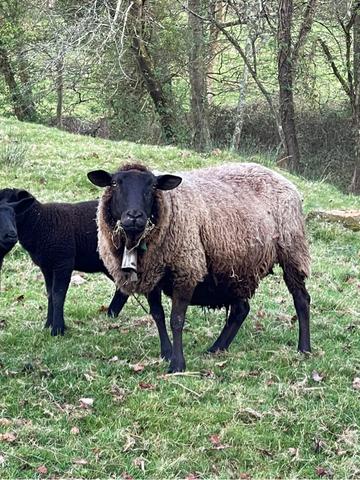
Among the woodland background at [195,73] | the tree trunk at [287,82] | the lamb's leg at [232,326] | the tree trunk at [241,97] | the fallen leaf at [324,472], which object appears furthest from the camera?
the tree trunk at [241,97]

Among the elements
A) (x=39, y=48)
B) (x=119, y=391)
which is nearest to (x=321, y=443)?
(x=119, y=391)

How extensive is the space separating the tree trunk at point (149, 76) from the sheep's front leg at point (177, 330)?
1612 centimetres

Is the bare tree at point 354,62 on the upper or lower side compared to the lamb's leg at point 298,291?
upper

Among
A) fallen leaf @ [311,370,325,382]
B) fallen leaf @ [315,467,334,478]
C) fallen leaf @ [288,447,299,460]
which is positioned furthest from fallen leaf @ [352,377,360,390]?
fallen leaf @ [315,467,334,478]

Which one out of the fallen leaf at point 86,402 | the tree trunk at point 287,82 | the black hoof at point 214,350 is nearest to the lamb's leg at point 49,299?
the black hoof at point 214,350

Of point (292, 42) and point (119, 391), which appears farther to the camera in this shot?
point (292, 42)

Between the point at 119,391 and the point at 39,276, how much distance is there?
4.07 m

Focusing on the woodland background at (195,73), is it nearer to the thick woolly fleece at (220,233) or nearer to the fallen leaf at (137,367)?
the thick woolly fleece at (220,233)

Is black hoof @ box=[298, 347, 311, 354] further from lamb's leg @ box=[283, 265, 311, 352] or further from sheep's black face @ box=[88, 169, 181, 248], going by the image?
sheep's black face @ box=[88, 169, 181, 248]

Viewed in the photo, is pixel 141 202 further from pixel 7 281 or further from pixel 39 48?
pixel 39 48

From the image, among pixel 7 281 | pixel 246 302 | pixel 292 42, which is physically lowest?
pixel 7 281

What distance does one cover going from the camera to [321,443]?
5.33 metres

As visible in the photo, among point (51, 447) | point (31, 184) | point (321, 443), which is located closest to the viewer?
point (51, 447)

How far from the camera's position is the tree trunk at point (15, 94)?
25.8 m
